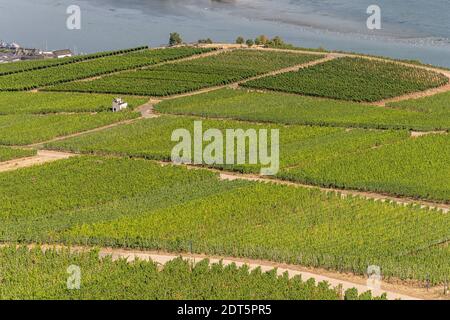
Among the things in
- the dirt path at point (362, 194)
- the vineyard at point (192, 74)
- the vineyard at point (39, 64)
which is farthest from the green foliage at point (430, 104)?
the vineyard at point (39, 64)

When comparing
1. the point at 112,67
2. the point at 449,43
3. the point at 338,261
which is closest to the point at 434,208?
the point at 338,261

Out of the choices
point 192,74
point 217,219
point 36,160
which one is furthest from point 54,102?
point 217,219

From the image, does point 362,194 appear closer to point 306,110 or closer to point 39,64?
point 306,110

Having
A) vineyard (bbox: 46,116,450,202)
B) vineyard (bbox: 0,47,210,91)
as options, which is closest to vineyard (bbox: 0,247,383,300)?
vineyard (bbox: 46,116,450,202)

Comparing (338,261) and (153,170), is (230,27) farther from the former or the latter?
(338,261)

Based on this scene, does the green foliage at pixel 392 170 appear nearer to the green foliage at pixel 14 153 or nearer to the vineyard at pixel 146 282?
the vineyard at pixel 146 282

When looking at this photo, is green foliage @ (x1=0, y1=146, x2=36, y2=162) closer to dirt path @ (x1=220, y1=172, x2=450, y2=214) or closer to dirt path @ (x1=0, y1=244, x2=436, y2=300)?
dirt path @ (x1=220, y1=172, x2=450, y2=214)
